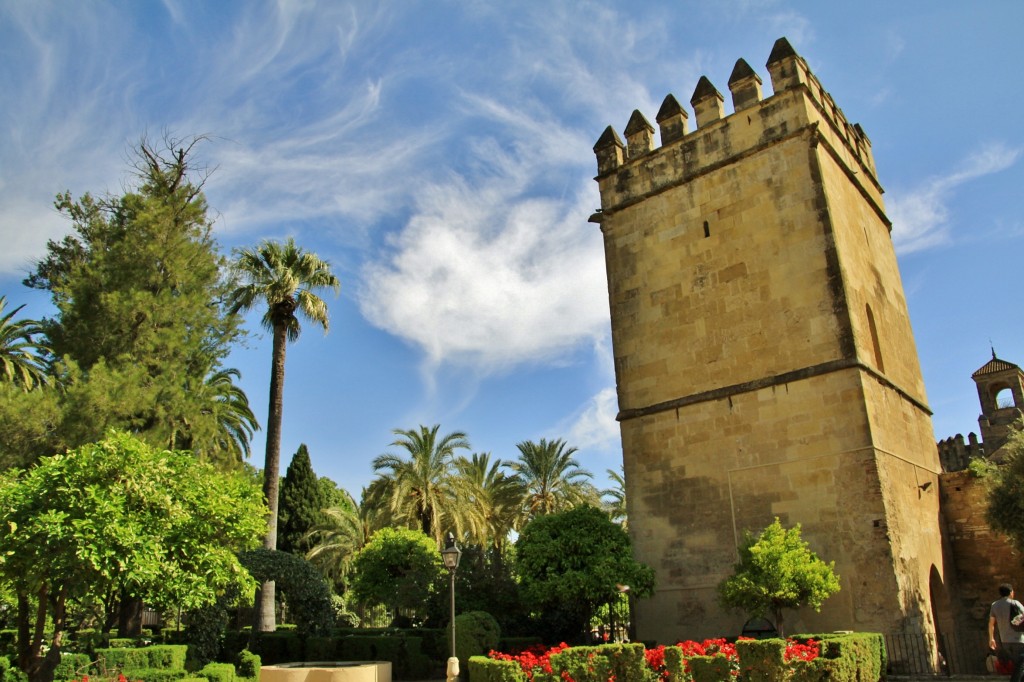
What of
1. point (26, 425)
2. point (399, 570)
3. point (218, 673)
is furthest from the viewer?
point (399, 570)

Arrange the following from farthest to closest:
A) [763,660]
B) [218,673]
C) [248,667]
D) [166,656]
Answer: [248,667] → [166,656] → [218,673] → [763,660]

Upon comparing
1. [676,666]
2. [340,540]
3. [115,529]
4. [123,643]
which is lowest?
[676,666]

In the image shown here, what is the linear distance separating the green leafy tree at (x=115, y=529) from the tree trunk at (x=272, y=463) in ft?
24.1

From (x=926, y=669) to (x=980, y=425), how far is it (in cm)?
3755

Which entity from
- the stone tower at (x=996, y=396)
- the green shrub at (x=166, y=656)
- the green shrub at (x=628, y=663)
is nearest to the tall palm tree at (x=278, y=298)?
the green shrub at (x=166, y=656)

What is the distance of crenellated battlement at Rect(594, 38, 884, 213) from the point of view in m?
15.3

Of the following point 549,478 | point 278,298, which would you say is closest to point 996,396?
point 549,478

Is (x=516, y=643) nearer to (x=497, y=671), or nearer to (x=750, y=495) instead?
(x=497, y=671)

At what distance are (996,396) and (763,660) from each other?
42700mm

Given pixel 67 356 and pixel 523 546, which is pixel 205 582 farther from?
pixel 67 356

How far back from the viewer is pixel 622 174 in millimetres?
17641

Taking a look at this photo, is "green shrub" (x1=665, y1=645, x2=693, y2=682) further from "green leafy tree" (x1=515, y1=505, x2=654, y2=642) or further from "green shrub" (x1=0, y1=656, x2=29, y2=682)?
"green shrub" (x1=0, y1=656, x2=29, y2=682)

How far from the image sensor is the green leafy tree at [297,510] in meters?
33.1

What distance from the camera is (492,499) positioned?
88.7 ft
